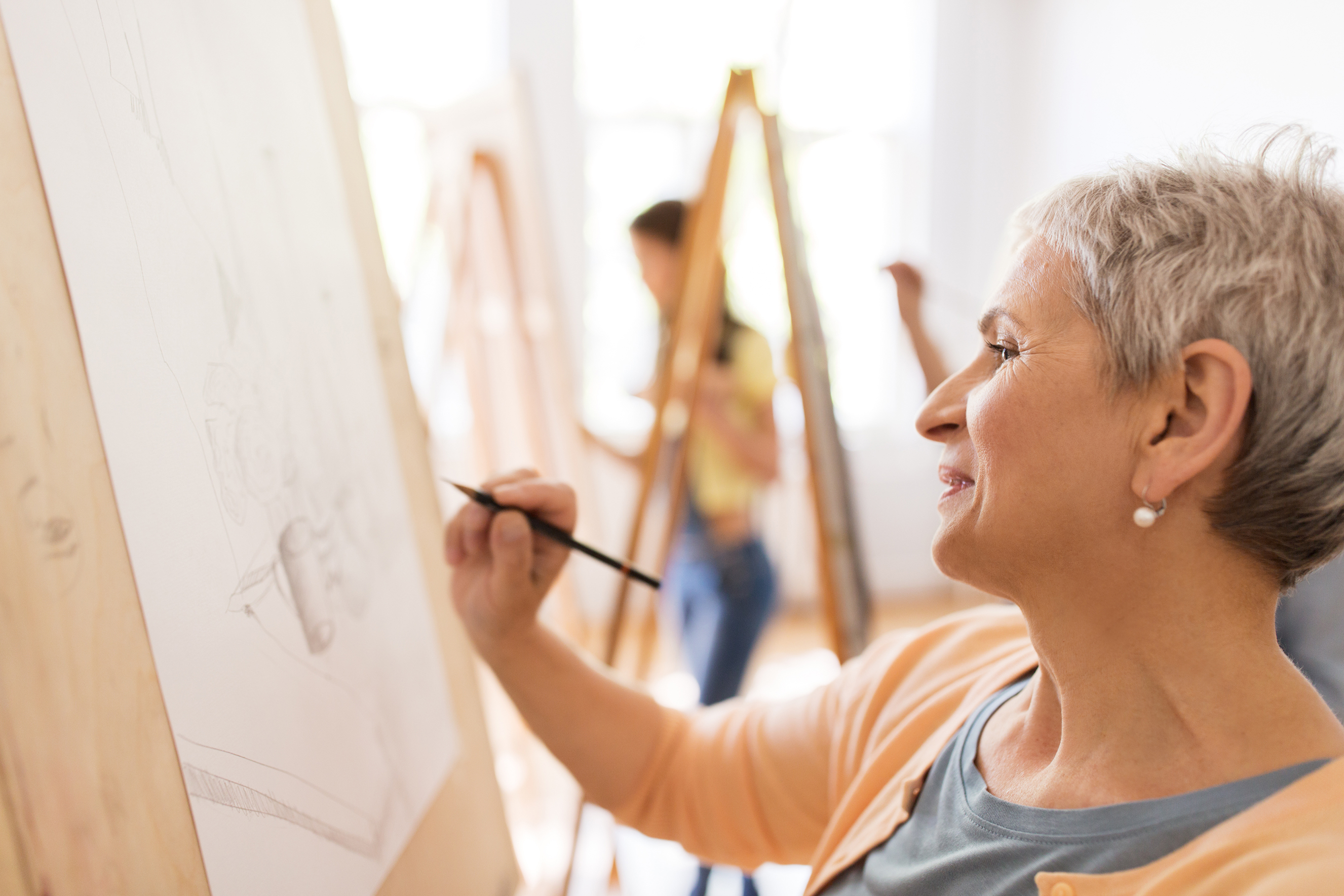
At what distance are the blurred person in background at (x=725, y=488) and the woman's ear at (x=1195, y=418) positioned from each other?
57.6 inches

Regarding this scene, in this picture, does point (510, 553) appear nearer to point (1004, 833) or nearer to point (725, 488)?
point (1004, 833)

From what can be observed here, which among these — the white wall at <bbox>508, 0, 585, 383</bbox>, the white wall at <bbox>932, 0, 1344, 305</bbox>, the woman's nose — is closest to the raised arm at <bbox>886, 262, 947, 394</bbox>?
the white wall at <bbox>932, 0, 1344, 305</bbox>

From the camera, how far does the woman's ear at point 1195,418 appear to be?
0.62 metres

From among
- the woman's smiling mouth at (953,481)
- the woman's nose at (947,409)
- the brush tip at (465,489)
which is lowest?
the woman's smiling mouth at (953,481)

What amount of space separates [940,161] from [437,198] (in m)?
3.01

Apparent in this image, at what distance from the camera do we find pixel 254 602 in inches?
25.8

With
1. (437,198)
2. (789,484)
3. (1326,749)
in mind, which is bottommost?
(789,484)

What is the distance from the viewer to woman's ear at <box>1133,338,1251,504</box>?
623 millimetres

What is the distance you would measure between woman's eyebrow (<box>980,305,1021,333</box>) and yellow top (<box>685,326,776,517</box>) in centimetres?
137

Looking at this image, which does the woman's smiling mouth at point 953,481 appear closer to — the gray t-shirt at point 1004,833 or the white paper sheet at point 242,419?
the gray t-shirt at point 1004,833

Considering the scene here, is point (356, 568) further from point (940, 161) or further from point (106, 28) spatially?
point (940, 161)

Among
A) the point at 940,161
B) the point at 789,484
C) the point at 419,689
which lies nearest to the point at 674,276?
the point at 419,689

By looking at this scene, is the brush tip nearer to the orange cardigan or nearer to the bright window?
the orange cardigan

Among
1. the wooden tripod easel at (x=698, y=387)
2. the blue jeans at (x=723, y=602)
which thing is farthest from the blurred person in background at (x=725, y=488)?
the wooden tripod easel at (x=698, y=387)
